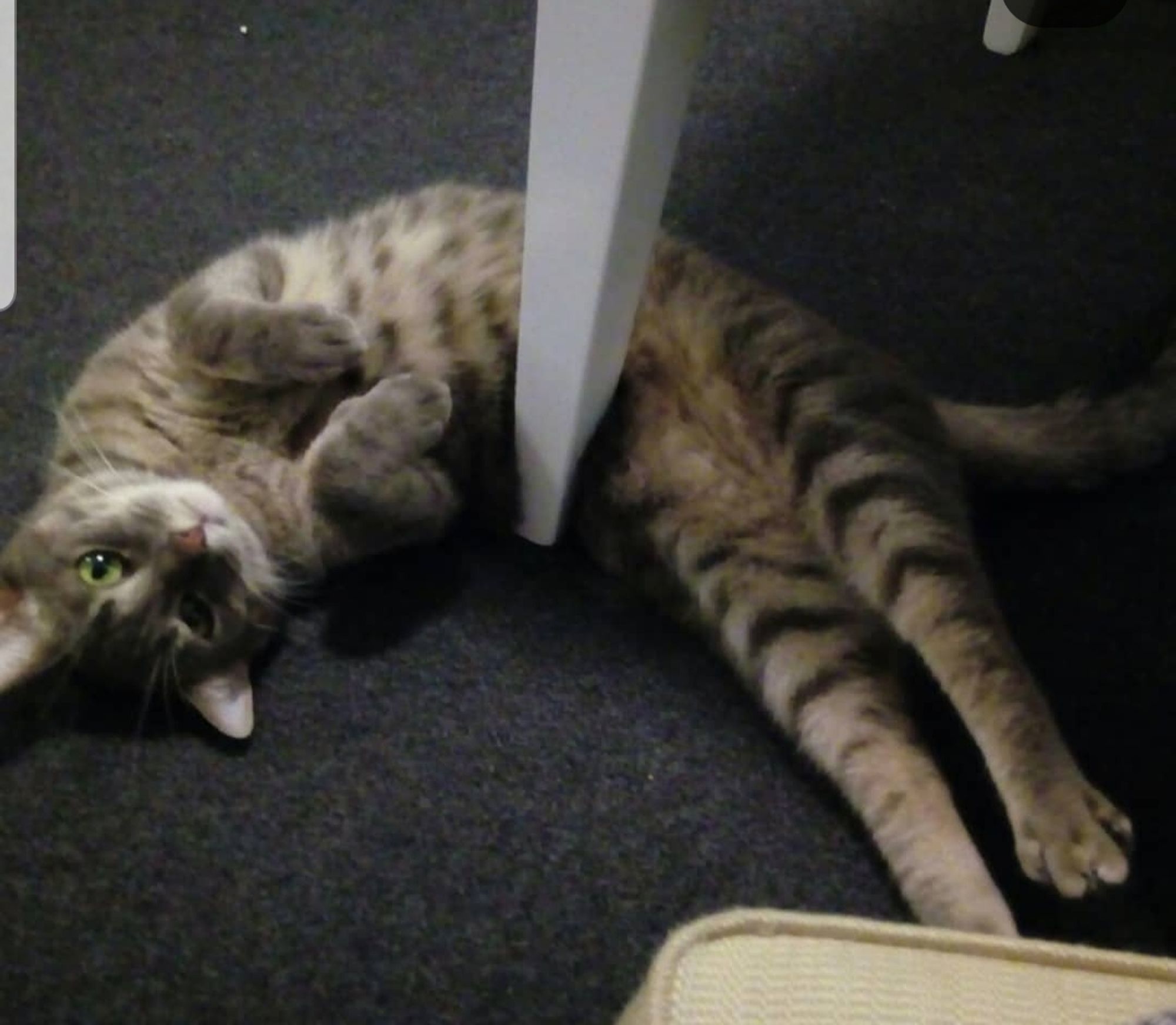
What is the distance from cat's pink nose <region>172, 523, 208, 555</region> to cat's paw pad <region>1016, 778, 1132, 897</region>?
0.81 m

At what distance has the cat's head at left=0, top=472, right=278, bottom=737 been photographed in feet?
3.80

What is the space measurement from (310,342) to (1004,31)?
1.20 meters

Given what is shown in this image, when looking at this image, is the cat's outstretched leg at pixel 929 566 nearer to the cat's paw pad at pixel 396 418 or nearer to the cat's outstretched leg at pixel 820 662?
the cat's outstretched leg at pixel 820 662

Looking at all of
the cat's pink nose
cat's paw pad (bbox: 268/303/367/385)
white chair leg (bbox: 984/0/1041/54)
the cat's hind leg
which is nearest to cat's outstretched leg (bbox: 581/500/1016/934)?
the cat's hind leg

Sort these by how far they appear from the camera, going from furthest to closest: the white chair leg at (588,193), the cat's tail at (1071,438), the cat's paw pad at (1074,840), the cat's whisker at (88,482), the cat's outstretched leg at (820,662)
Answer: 1. the cat's tail at (1071,438)
2. the cat's whisker at (88,482)
3. the cat's outstretched leg at (820,662)
4. the cat's paw pad at (1074,840)
5. the white chair leg at (588,193)

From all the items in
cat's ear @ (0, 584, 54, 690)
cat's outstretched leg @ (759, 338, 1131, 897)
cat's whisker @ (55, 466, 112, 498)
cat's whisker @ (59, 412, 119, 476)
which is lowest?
cat's ear @ (0, 584, 54, 690)

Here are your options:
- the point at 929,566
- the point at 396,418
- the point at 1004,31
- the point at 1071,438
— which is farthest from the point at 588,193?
the point at 1004,31

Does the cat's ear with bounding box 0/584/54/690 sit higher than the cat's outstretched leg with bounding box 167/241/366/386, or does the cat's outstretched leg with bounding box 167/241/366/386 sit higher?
the cat's outstretched leg with bounding box 167/241/366/386

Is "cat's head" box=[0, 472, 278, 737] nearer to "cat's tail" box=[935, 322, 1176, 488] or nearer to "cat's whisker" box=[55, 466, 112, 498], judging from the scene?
"cat's whisker" box=[55, 466, 112, 498]

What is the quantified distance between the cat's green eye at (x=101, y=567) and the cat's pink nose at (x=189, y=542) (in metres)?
0.06

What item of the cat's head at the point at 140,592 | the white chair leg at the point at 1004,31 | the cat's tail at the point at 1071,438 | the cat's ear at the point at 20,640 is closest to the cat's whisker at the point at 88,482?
the cat's head at the point at 140,592

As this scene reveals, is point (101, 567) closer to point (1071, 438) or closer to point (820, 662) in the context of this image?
point (820, 662)

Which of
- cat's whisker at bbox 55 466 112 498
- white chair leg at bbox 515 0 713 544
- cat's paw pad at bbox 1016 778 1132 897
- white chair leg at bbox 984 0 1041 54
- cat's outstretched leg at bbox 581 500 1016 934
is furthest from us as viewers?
white chair leg at bbox 984 0 1041 54

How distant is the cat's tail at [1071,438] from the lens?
1.35 metres
